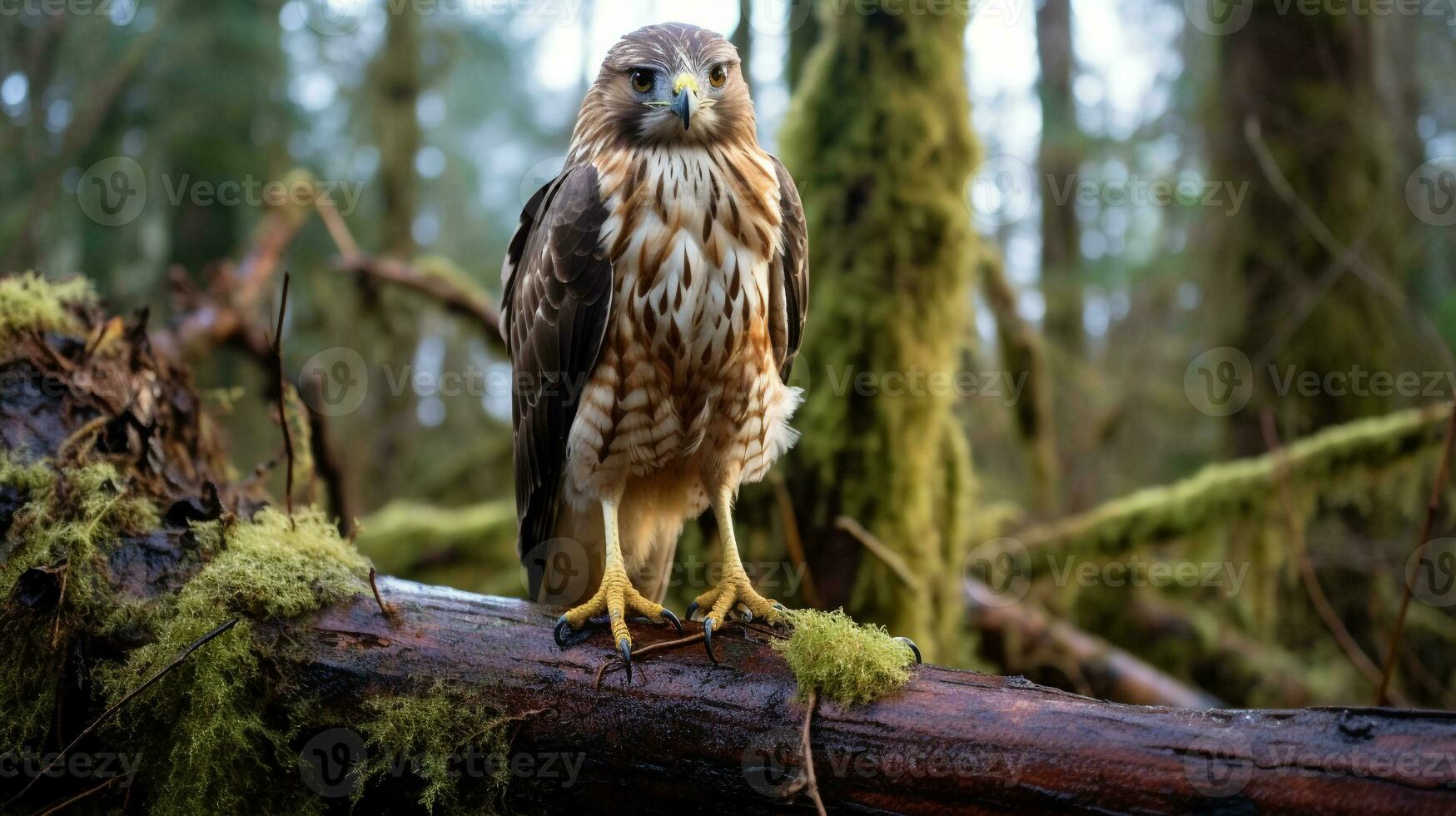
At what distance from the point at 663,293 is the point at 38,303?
2.34 meters

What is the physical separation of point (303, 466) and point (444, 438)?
50.3ft

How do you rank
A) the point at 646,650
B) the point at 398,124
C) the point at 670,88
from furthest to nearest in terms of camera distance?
the point at 398,124, the point at 670,88, the point at 646,650

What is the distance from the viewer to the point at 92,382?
333 centimetres

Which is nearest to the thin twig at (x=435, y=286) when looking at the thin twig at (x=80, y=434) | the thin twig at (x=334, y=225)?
the thin twig at (x=334, y=225)

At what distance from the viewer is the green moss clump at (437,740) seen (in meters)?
2.33

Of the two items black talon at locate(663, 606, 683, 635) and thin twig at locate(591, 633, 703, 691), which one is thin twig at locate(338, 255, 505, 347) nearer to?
black talon at locate(663, 606, 683, 635)

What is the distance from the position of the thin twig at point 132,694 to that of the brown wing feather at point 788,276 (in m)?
2.21

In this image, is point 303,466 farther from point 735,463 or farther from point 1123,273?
point 1123,273

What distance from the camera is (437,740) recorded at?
235cm

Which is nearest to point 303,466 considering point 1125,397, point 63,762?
point 63,762

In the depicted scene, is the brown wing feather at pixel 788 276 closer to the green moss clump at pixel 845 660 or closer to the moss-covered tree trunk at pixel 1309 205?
the green moss clump at pixel 845 660

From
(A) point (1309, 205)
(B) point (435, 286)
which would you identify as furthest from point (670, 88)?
(A) point (1309, 205)

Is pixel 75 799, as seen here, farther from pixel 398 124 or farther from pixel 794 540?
pixel 398 124

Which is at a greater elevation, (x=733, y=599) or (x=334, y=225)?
(x=334, y=225)
